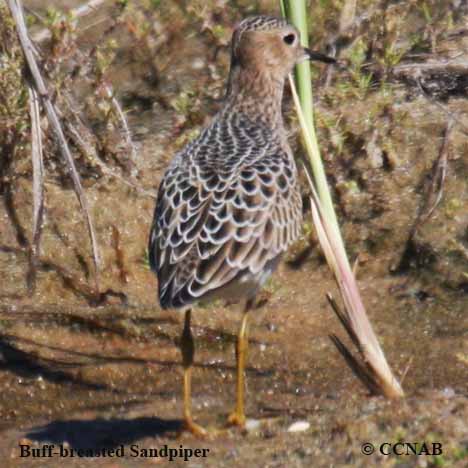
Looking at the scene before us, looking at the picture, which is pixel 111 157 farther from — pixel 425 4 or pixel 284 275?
pixel 425 4

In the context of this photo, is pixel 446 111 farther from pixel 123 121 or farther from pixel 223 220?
pixel 223 220

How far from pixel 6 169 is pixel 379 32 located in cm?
215

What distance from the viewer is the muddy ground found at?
6258 mm

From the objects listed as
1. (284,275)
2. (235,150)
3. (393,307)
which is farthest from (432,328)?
(235,150)

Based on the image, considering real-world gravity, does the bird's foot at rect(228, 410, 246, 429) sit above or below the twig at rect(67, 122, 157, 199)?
below

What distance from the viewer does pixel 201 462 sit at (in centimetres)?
545

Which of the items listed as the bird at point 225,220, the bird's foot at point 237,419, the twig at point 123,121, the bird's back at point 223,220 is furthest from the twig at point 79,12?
the bird's foot at point 237,419

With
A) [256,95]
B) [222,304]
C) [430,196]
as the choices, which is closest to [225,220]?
[256,95]

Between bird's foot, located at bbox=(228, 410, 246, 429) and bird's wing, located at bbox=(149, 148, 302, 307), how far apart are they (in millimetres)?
666

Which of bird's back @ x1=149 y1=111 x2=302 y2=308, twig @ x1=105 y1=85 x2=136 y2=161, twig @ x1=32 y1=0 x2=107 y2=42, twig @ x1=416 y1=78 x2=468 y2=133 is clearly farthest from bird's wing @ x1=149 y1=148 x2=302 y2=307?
twig @ x1=32 y1=0 x2=107 y2=42

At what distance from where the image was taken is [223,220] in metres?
5.48

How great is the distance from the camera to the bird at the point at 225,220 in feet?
17.7

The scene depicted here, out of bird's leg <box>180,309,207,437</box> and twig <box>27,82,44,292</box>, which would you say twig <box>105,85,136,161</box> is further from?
bird's leg <box>180,309,207,437</box>

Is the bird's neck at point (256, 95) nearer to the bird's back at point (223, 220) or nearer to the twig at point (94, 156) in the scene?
the bird's back at point (223, 220)
